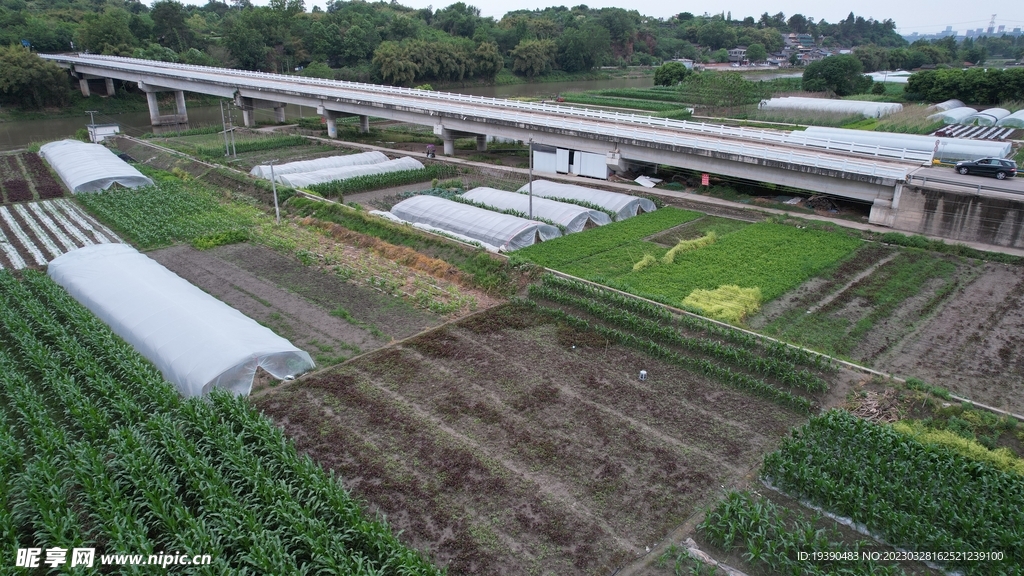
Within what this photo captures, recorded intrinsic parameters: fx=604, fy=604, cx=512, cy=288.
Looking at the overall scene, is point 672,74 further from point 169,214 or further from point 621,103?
point 169,214

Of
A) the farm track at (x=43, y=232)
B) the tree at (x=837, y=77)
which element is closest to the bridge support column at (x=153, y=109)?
the farm track at (x=43, y=232)

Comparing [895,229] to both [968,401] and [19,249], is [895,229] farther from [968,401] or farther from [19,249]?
[19,249]

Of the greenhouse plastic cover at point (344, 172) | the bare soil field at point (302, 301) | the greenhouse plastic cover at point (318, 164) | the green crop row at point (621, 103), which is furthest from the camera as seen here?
the green crop row at point (621, 103)

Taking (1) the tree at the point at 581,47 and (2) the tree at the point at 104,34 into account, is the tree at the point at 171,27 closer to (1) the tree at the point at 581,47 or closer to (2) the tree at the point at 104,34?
(2) the tree at the point at 104,34

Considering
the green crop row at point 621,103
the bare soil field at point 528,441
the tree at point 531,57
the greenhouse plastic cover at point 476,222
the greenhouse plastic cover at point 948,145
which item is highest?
the tree at point 531,57

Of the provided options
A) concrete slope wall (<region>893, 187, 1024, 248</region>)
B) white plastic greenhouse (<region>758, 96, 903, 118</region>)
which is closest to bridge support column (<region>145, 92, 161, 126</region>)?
white plastic greenhouse (<region>758, 96, 903, 118</region>)

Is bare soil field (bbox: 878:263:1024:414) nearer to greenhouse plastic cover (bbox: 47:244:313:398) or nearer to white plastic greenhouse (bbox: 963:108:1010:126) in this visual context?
greenhouse plastic cover (bbox: 47:244:313:398)

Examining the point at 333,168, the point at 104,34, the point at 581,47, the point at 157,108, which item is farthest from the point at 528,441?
the point at 581,47

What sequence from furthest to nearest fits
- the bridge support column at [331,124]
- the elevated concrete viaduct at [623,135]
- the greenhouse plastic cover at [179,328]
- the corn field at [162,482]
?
the bridge support column at [331,124] < the elevated concrete viaduct at [623,135] < the greenhouse plastic cover at [179,328] < the corn field at [162,482]
